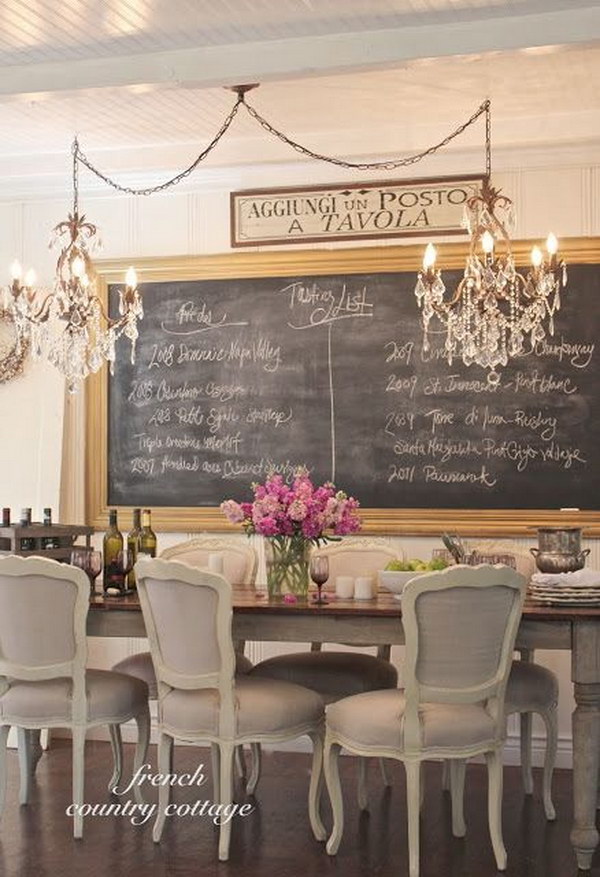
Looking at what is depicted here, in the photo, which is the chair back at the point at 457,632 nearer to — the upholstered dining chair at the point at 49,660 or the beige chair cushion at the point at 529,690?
the beige chair cushion at the point at 529,690

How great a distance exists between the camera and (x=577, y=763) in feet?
13.5

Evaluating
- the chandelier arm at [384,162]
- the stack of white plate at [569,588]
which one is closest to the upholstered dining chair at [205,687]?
the stack of white plate at [569,588]

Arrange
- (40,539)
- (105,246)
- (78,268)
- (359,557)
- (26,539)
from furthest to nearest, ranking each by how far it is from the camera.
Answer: (105,246), (40,539), (26,539), (359,557), (78,268)

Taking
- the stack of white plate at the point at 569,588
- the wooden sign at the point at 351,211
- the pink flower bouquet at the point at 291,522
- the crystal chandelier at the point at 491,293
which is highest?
the wooden sign at the point at 351,211

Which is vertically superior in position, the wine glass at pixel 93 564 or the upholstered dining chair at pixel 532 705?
the wine glass at pixel 93 564

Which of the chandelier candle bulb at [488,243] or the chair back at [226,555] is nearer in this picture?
the chandelier candle bulb at [488,243]

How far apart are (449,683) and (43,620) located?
4.70 feet

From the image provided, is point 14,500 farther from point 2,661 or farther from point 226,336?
point 2,661

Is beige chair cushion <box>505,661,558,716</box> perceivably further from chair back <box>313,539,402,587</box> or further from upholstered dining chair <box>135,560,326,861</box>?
chair back <box>313,539,402,587</box>

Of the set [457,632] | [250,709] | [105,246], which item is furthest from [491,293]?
[105,246]

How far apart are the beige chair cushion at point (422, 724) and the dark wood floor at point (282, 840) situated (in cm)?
41

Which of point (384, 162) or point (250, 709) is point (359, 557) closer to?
point (250, 709)

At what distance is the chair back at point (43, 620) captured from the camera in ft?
14.6

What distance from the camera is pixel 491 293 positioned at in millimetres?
4973
